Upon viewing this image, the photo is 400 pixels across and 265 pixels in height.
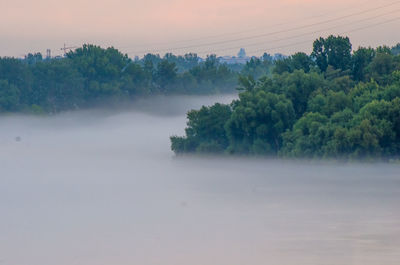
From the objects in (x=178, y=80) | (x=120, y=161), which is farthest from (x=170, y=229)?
(x=178, y=80)

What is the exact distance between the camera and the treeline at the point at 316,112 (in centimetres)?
7031

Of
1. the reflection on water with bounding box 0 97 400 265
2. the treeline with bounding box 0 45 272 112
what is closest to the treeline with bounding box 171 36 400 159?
the reflection on water with bounding box 0 97 400 265

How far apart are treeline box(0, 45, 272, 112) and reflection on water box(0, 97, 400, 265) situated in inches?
1480

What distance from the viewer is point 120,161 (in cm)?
10138

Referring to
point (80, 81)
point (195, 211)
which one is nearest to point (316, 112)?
point (195, 211)

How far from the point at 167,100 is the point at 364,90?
8499 cm

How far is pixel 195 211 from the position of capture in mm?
54125

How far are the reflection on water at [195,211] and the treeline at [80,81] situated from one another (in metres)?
37.6

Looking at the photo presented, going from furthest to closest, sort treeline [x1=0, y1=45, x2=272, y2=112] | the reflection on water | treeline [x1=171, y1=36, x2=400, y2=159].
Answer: treeline [x1=0, y1=45, x2=272, y2=112] → treeline [x1=171, y1=36, x2=400, y2=159] → the reflection on water

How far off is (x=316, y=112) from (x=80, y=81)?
75.1 m

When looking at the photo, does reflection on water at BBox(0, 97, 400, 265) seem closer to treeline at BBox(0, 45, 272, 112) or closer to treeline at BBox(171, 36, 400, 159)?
treeline at BBox(171, 36, 400, 159)

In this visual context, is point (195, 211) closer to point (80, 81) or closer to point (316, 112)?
point (316, 112)

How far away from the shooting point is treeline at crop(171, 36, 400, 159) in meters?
70.3

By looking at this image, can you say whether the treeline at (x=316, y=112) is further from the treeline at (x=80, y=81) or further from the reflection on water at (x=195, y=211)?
the treeline at (x=80, y=81)
